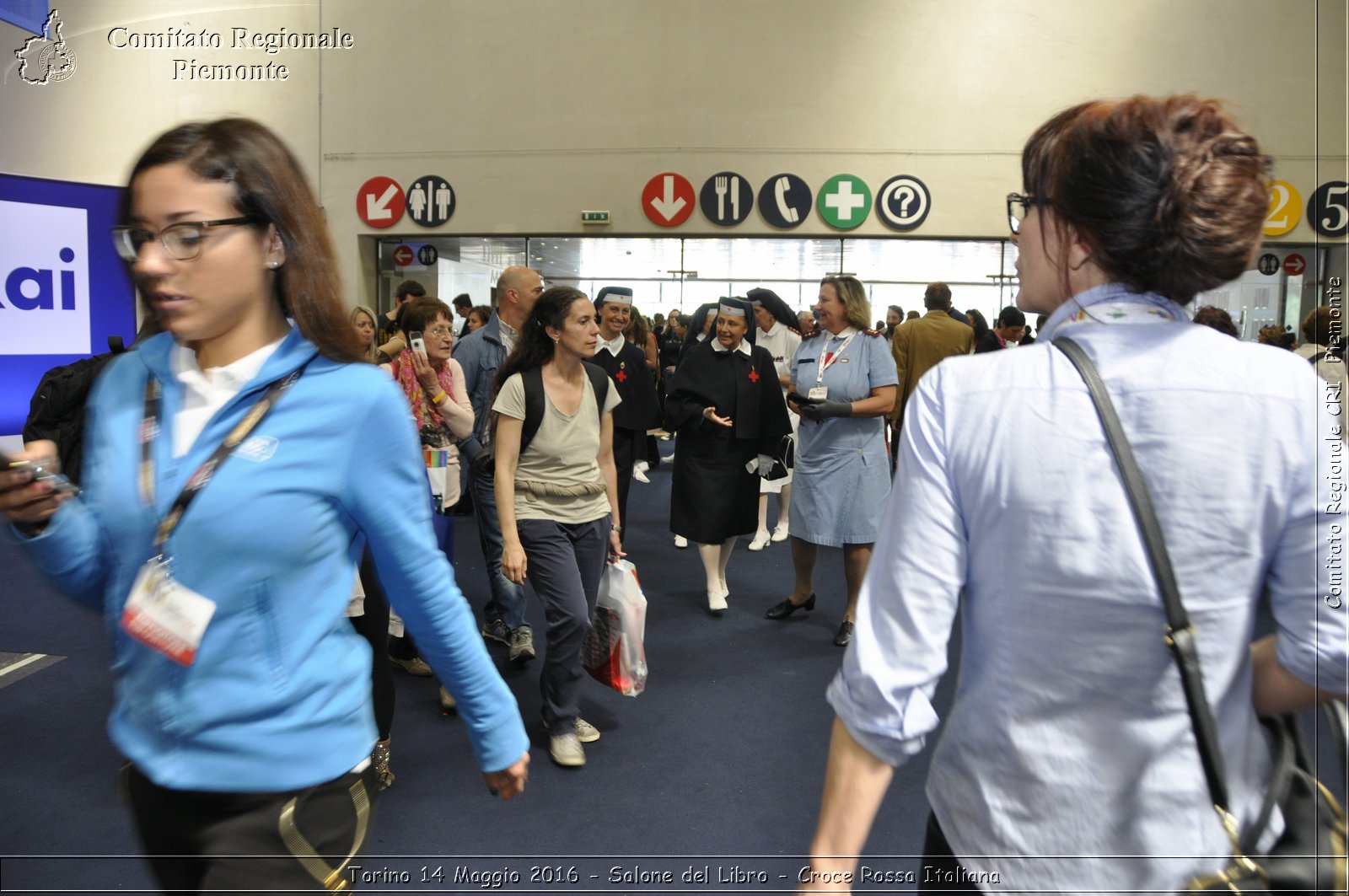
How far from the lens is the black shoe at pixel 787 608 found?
5.56m

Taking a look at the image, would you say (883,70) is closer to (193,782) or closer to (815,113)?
(815,113)

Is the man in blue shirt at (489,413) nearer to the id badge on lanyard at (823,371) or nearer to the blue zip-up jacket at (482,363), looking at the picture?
the blue zip-up jacket at (482,363)

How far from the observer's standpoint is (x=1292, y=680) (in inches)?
41.6

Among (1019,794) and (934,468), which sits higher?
(934,468)

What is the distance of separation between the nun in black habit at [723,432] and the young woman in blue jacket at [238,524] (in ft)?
13.8

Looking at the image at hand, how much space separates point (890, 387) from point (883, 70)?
27.0 feet

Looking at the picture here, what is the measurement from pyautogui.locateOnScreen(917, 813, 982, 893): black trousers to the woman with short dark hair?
0.05 m

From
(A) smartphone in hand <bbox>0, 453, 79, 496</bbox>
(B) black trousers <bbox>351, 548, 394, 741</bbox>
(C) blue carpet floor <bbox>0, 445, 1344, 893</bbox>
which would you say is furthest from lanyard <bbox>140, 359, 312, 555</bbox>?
(C) blue carpet floor <bbox>0, 445, 1344, 893</bbox>

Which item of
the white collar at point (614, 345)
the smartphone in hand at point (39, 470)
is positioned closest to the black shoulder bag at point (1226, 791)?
the smartphone in hand at point (39, 470)

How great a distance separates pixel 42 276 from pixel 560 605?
2034mm

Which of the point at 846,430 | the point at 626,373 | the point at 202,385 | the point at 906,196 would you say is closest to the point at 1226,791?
the point at 202,385

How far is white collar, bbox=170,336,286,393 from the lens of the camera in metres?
1.37

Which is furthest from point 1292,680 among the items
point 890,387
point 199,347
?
point 890,387

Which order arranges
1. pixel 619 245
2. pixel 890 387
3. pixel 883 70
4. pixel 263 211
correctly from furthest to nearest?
1. pixel 619 245
2. pixel 883 70
3. pixel 890 387
4. pixel 263 211
